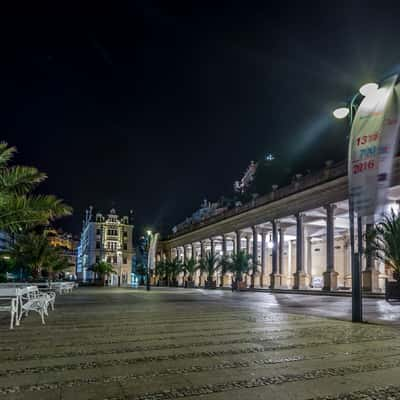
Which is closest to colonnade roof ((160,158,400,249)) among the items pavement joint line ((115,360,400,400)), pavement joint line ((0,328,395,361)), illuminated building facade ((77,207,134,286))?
pavement joint line ((0,328,395,361))

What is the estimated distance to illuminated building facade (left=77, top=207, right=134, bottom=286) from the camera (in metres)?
108

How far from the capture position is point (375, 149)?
9.49 m

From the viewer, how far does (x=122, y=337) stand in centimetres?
804

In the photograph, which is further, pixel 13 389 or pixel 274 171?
pixel 274 171

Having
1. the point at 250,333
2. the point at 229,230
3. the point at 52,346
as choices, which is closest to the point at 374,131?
the point at 250,333

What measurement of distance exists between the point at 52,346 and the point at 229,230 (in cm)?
4802

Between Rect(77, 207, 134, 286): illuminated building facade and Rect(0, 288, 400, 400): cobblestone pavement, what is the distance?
3948 inches

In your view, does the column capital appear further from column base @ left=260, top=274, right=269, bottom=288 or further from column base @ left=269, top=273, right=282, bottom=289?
column base @ left=260, top=274, right=269, bottom=288

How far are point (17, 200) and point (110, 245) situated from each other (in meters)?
99.0

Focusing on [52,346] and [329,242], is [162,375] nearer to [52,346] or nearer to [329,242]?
[52,346]

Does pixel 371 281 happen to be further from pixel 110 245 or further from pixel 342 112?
pixel 110 245

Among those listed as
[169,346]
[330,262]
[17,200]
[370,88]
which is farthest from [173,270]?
[169,346]

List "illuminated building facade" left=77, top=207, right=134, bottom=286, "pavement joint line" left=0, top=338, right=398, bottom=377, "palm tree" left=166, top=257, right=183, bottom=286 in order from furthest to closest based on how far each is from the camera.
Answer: "illuminated building facade" left=77, top=207, right=134, bottom=286
"palm tree" left=166, top=257, right=183, bottom=286
"pavement joint line" left=0, top=338, right=398, bottom=377

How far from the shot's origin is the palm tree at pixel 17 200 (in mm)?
13250
